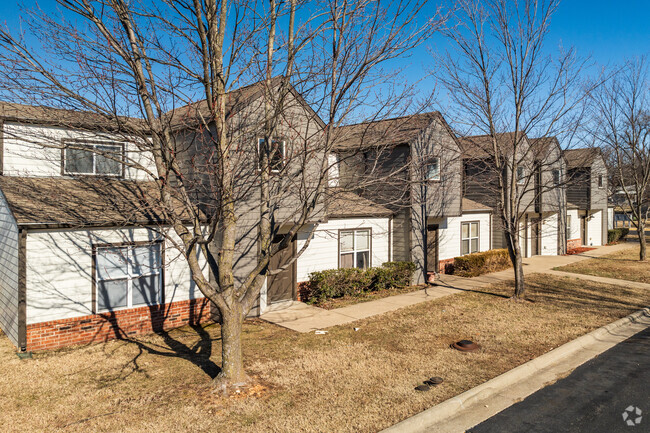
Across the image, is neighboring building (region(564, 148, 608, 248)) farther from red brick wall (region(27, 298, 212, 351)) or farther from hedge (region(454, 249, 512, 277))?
red brick wall (region(27, 298, 212, 351))

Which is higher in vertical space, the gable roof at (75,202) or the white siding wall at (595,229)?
the gable roof at (75,202)

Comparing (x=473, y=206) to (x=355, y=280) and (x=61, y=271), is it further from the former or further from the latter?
(x=61, y=271)

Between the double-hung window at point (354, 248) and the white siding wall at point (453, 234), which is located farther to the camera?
the white siding wall at point (453, 234)

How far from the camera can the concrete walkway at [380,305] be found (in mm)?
11523

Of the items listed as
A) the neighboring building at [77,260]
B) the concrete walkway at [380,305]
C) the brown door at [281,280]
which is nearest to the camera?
the neighboring building at [77,260]

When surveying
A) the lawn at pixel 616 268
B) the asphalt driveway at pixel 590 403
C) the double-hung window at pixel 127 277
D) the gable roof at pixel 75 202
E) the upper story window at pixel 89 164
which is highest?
the upper story window at pixel 89 164

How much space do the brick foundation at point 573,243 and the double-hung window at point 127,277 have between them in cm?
2635

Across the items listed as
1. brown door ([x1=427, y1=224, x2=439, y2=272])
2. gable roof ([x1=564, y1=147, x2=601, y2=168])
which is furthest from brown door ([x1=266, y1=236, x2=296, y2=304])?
gable roof ([x1=564, y1=147, x2=601, y2=168])

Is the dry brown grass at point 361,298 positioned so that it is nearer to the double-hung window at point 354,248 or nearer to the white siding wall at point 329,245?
the white siding wall at point 329,245

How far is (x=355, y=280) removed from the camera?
14.5 meters

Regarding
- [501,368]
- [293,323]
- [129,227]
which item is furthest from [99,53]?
[501,368]

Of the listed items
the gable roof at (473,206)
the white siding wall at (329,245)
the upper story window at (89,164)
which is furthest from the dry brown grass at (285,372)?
the gable roof at (473,206)

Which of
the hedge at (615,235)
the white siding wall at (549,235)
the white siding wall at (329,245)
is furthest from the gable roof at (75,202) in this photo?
the hedge at (615,235)

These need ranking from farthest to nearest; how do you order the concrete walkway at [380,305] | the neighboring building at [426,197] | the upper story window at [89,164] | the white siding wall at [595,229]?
the white siding wall at [595,229] → the neighboring building at [426,197] → the upper story window at [89,164] → the concrete walkway at [380,305]
